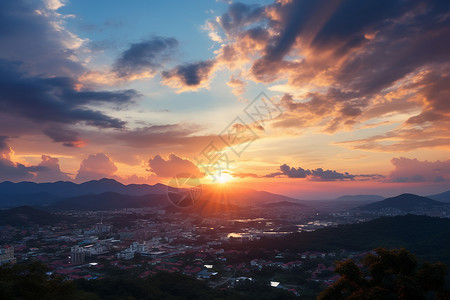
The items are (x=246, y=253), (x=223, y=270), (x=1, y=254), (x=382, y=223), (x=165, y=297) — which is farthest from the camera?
(x=382, y=223)

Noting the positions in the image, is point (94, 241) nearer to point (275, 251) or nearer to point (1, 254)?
point (1, 254)

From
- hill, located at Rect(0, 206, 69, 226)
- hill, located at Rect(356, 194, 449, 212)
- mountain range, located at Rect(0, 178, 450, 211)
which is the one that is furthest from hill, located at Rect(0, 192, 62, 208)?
hill, located at Rect(356, 194, 449, 212)

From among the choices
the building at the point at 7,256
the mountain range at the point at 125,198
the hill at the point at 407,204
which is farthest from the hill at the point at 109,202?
the hill at the point at 407,204

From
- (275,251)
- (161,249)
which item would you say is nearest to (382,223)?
(275,251)

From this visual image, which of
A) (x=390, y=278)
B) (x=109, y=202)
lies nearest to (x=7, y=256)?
(x=390, y=278)

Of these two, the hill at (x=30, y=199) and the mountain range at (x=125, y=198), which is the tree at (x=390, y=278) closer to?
the mountain range at (x=125, y=198)

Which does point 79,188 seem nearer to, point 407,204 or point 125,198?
point 125,198

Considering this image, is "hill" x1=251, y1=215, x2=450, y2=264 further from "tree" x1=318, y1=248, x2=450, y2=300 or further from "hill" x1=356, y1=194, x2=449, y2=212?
"hill" x1=356, y1=194, x2=449, y2=212
